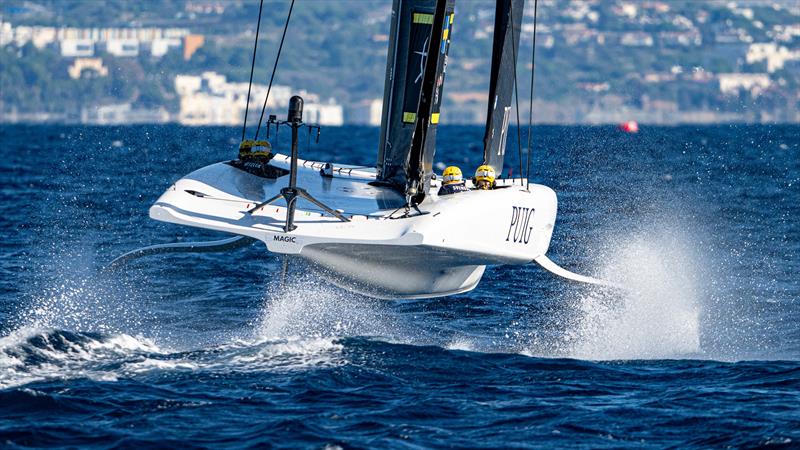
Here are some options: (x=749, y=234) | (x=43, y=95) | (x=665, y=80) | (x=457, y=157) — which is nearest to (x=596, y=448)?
(x=749, y=234)

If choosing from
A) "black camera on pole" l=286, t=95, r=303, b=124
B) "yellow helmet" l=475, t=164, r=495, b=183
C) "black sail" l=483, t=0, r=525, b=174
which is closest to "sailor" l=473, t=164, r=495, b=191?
"yellow helmet" l=475, t=164, r=495, b=183

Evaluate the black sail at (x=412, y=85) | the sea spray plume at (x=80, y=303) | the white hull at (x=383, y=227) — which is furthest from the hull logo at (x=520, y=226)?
the sea spray plume at (x=80, y=303)

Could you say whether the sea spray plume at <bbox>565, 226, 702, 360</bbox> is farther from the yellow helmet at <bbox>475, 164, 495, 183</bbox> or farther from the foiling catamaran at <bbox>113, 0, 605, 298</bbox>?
the yellow helmet at <bbox>475, 164, 495, 183</bbox>

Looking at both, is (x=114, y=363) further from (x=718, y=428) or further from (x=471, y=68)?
(x=471, y=68)

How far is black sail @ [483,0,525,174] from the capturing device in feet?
52.3

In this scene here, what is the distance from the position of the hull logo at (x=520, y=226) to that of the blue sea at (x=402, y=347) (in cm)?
111

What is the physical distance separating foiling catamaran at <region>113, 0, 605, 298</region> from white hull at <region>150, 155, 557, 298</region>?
0.04 ft

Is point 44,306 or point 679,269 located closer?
point 44,306

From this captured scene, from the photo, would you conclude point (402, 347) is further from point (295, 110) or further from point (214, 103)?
point (214, 103)

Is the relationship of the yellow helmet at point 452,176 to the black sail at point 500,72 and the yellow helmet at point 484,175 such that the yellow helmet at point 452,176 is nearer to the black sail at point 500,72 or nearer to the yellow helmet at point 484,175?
the yellow helmet at point 484,175

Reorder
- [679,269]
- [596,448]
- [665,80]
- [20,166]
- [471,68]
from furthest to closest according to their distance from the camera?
[471,68]
[665,80]
[20,166]
[679,269]
[596,448]

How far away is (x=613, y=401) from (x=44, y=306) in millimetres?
6792

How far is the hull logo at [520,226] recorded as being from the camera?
536 inches

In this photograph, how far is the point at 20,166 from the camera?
132ft
